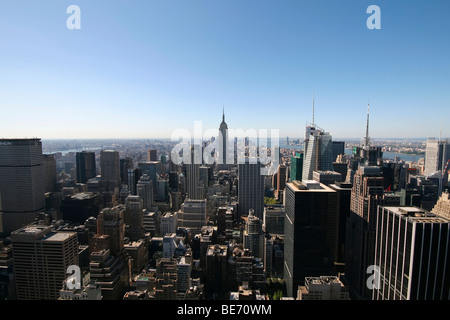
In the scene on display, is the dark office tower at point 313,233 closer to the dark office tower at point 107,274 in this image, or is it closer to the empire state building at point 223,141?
the empire state building at point 223,141

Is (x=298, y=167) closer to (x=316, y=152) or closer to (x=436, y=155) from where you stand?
(x=316, y=152)

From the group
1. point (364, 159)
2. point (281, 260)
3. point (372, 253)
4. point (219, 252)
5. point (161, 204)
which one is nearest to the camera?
point (372, 253)

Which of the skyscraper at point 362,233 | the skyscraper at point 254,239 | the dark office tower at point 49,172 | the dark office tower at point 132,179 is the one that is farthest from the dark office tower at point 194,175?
the skyscraper at point 362,233

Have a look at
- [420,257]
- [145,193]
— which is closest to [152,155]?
[145,193]

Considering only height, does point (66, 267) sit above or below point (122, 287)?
above
